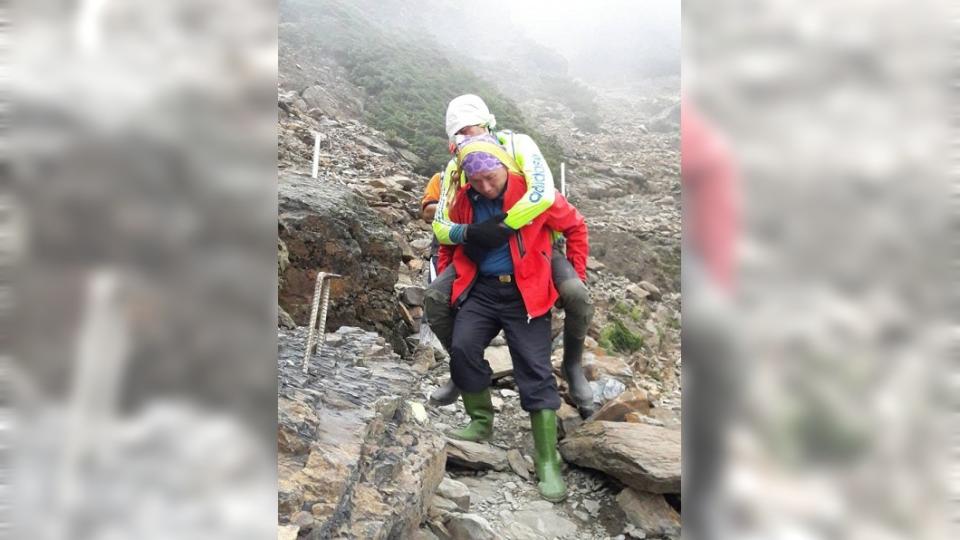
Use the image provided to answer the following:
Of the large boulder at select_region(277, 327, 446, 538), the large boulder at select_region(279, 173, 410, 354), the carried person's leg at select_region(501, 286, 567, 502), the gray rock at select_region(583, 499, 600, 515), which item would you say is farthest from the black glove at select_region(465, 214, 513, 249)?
the large boulder at select_region(279, 173, 410, 354)

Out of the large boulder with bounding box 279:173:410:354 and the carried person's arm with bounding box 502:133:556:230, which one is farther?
the large boulder with bounding box 279:173:410:354

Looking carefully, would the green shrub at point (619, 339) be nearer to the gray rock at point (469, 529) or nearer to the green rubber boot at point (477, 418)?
the green rubber boot at point (477, 418)

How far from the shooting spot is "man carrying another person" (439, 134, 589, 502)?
2750 mm

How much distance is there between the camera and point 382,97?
1524cm

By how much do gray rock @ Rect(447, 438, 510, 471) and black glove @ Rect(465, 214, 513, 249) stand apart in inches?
39.6

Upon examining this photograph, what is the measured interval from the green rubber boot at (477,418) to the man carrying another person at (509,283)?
5.2 inches

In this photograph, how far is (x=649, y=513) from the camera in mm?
2736

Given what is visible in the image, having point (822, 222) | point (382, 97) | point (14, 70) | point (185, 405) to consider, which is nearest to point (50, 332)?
point (185, 405)

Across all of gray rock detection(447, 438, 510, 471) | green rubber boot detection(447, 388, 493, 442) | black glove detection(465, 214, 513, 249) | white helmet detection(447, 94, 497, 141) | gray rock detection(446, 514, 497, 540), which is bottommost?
gray rock detection(446, 514, 497, 540)

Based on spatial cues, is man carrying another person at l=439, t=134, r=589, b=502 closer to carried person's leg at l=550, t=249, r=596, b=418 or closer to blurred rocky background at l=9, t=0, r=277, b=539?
carried person's leg at l=550, t=249, r=596, b=418

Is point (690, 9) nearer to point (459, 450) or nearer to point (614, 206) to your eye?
point (459, 450)

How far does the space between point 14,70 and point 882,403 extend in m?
1.09

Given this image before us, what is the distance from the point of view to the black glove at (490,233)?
8.84ft

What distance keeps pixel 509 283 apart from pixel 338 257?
5.72ft
